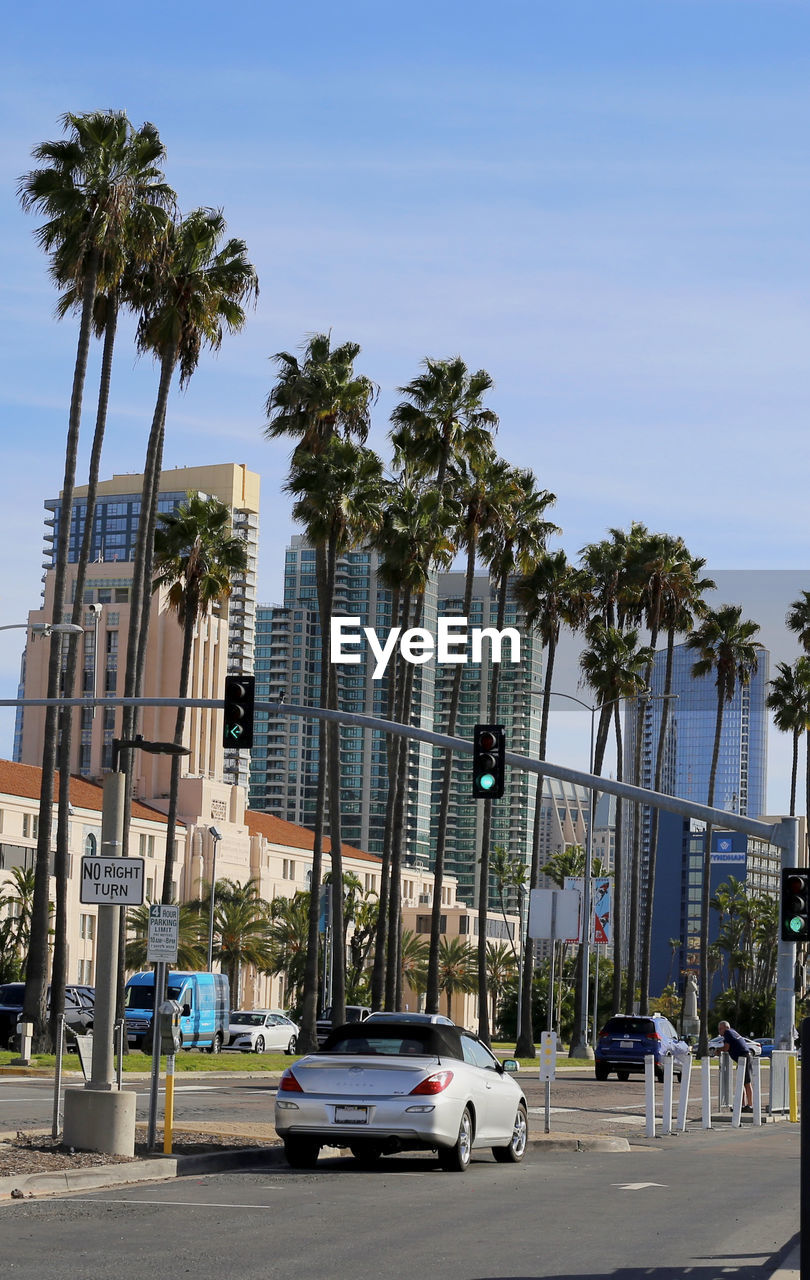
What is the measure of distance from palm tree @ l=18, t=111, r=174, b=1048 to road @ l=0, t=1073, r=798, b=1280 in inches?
815

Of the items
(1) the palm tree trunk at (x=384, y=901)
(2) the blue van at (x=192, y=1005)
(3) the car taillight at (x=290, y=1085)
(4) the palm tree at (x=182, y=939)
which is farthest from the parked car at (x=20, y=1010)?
(4) the palm tree at (x=182, y=939)

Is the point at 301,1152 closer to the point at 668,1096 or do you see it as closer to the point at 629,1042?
the point at 668,1096

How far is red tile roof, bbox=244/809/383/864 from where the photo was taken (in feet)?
393

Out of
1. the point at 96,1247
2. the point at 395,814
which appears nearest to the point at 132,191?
the point at 395,814

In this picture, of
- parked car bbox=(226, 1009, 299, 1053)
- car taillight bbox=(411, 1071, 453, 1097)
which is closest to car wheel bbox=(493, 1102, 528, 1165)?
car taillight bbox=(411, 1071, 453, 1097)

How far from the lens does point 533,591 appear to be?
2672 inches

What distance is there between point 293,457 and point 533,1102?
2290 cm

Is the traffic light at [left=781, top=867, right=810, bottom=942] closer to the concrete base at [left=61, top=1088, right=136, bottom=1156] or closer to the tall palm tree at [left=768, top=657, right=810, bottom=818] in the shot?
the concrete base at [left=61, top=1088, right=136, bottom=1156]

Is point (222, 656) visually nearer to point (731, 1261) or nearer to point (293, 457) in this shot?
point (293, 457)

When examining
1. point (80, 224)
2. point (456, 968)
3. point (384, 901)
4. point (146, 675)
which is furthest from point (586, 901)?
point (146, 675)

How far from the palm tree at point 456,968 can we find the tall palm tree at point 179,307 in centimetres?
7636

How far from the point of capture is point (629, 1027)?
45.6 metres

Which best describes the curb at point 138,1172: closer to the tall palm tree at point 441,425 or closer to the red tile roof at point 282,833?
the tall palm tree at point 441,425

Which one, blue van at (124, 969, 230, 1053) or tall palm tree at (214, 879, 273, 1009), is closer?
blue van at (124, 969, 230, 1053)
